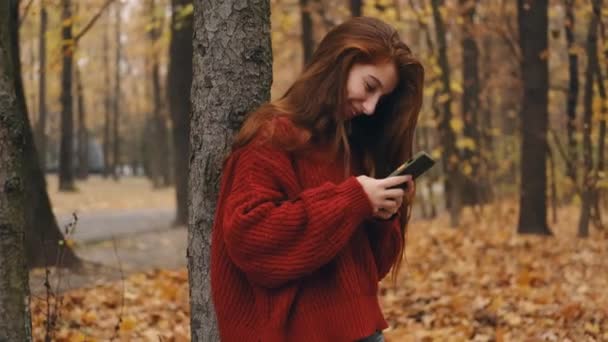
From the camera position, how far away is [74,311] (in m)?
5.62

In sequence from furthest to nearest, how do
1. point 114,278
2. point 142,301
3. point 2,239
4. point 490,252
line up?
point 490,252 < point 114,278 < point 142,301 < point 2,239

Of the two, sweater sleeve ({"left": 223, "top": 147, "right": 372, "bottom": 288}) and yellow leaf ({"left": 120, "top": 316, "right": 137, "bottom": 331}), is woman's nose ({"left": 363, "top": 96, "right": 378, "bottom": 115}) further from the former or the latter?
yellow leaf ({"left": 120, "top": 316, "right": 137, "bottom": 331})

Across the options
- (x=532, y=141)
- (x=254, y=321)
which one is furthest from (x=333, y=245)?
(x=532, y=141)

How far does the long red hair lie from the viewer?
2.44 meters

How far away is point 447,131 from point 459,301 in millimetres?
6731

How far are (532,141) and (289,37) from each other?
8.33 metres

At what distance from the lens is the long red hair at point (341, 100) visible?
2.44 m

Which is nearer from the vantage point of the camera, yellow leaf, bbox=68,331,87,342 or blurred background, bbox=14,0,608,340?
yellow leaf, bbox=68,331,87,342

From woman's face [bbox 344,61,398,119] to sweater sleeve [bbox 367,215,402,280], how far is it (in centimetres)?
38

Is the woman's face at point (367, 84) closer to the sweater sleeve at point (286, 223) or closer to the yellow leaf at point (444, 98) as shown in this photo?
the sweater sleeve at point (286, 223)

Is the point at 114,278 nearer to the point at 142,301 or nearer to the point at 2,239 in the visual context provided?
the point at 142,301

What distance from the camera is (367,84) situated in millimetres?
2471

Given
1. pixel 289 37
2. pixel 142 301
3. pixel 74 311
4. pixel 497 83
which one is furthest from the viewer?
pixel 497 83

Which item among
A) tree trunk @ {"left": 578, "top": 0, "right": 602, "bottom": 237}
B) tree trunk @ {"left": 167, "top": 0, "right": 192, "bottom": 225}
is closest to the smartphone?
tree trunk @ {"left": 578, "top": 0, "right": 602, "bottom": 237}
